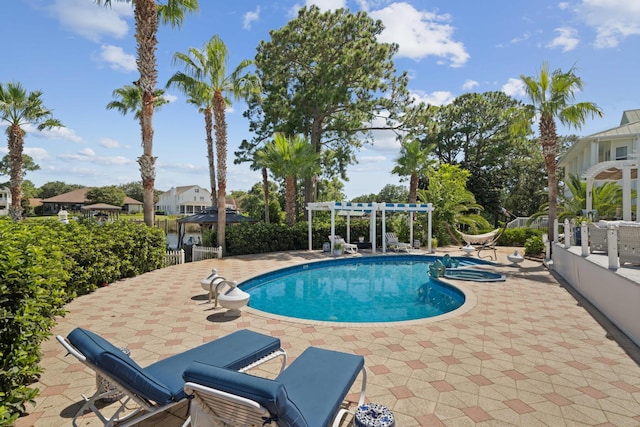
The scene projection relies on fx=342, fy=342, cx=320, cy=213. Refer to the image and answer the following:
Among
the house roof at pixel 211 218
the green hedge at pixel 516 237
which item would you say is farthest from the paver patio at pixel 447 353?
the green hedge at pixel 516 237

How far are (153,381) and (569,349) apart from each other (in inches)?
218

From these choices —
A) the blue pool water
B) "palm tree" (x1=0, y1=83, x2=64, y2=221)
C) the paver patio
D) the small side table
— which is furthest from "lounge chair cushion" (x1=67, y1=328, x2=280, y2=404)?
"palm tree" (x1=0, y1=83, x2=64, y2=221)

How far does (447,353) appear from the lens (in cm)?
483

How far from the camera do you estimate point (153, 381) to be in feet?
8.92

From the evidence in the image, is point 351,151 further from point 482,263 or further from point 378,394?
point 378,394

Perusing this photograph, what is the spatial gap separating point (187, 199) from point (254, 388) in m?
59.3

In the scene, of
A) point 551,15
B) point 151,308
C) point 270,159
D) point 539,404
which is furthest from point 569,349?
point 270,159

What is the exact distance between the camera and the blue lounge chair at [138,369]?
8.48 feet

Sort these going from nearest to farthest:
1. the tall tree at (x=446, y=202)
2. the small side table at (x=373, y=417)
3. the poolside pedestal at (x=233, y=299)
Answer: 1. the small side table at (x=373, y=417)
2. the poolside pedestal at (x=233, y=299)
3. the tall tree at (x=446, y=202)

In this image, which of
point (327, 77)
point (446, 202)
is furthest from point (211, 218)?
point (446, 202)

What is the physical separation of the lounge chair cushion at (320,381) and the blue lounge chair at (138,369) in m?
0.59

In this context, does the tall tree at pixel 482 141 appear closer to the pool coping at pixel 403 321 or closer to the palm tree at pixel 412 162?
the palm tree at pixel 412 162

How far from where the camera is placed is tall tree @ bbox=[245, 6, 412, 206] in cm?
1998

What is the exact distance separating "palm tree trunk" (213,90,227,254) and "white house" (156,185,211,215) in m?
42.3
